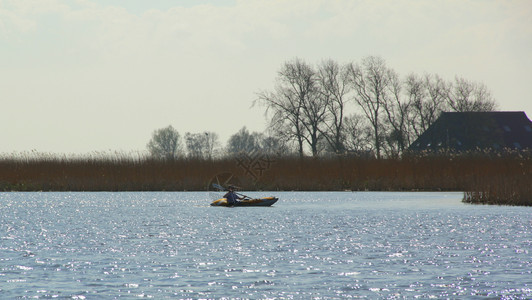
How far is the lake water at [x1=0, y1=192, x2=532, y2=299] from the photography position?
14.1 meters

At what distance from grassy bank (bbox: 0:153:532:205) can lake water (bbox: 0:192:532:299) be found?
31.4 ft

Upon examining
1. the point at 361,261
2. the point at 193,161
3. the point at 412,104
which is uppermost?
the point at 412,104

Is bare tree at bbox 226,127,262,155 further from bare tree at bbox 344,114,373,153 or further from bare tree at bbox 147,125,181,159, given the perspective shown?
bare tree at bbox 344,114,373,153

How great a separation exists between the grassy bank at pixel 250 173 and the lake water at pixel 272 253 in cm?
957

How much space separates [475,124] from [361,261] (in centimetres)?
6239

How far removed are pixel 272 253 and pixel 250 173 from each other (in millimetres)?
28198

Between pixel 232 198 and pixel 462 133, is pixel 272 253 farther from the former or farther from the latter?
pixel 462 133

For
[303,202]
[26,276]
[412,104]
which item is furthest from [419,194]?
[412,104]

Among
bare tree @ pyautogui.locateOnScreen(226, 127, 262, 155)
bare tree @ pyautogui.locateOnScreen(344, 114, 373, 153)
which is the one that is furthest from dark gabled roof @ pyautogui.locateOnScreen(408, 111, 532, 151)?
bare tree @ pyautogui.locateOnScreen(226, 127, 262, 155)

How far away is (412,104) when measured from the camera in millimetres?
79812

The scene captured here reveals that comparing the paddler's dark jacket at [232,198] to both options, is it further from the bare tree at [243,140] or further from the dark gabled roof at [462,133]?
the bare tree at [243,140]

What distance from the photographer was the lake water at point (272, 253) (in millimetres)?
14141

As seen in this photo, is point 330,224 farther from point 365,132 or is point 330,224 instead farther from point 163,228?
point 365,132

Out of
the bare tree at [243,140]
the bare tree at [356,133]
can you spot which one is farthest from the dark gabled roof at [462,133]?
the bare tree at [243,140]
